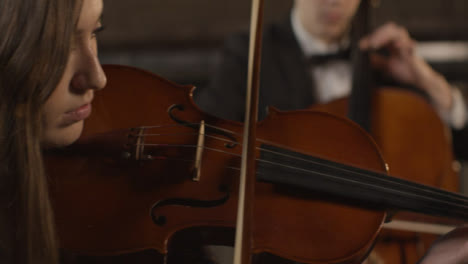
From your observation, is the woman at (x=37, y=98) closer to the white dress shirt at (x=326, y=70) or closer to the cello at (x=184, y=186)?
the cello at (x=184, y=186)

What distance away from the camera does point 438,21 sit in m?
1.38

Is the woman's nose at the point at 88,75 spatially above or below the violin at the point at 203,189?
above

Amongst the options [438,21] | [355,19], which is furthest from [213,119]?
[438,21]

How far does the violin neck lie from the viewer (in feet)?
1.42

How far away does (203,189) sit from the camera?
43 centimetres

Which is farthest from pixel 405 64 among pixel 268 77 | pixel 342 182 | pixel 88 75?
pixel 88 75

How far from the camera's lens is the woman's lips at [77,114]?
392mm

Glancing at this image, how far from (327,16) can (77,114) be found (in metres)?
0.54

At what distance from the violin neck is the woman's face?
0.56ft

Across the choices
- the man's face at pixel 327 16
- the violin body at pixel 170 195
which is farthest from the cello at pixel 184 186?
the man's face at pixel 327 16

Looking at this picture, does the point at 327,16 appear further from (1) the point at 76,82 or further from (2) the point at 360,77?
(1) the point at 76,82

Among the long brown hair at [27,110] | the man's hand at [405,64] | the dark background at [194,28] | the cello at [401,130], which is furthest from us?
the dark background at [194,28]

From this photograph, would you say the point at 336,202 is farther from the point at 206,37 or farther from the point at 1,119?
the point at 206,37

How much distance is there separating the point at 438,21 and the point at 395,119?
678mm
